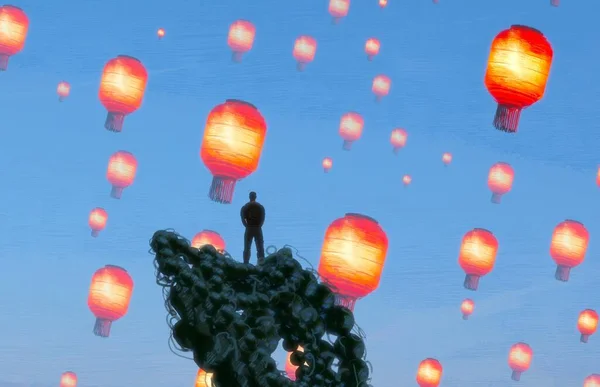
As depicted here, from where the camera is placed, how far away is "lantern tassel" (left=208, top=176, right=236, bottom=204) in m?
10.0

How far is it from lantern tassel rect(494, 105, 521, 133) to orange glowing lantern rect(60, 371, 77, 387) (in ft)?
28.6

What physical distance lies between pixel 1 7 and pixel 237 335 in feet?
35.1

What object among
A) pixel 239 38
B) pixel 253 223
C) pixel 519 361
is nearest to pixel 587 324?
pixel 519 361

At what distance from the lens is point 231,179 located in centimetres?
1008

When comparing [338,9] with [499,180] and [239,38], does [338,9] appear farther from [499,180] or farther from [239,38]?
[499,180]

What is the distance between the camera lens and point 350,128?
47.3 ft

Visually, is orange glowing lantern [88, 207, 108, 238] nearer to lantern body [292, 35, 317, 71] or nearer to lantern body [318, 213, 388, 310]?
lantern body [292, 35, 317, 71]

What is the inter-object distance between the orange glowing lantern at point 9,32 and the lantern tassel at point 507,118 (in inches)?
227

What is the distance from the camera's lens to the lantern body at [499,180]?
13.7m

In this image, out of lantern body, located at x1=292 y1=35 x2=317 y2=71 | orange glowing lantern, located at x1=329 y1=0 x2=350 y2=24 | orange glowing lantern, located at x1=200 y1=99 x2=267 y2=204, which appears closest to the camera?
orange glowing lantern, located at x1=200 y1=99 x2=267 y2=204

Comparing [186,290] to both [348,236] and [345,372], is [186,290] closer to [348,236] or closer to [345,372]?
[345,372]

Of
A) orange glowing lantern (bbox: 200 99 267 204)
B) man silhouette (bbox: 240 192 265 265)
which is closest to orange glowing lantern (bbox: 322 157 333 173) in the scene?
orange glowing lantern (bbox: 200 99 267 204)

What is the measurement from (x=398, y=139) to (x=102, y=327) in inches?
195

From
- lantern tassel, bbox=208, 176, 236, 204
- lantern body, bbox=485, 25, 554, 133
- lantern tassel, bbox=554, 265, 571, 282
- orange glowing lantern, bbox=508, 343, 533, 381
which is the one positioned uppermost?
lantern body, bbox=485, 25, 554, 133
